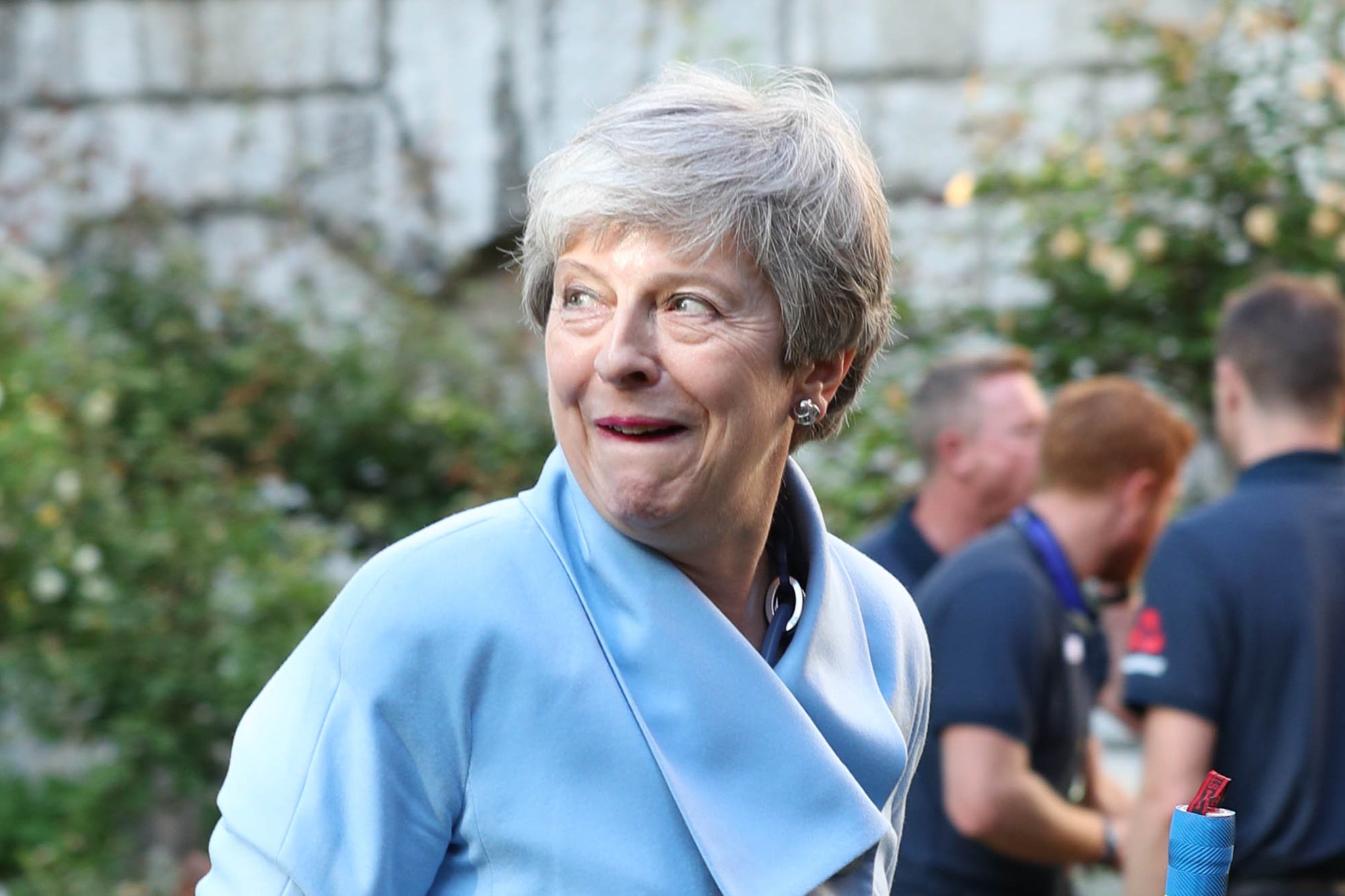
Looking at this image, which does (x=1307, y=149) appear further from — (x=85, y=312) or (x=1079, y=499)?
(x=85, y=312)

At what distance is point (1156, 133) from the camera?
16.6 ft

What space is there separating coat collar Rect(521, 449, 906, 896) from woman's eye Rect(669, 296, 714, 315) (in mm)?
207

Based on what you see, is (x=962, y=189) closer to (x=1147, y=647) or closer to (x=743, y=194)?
(x=1147, y=647)

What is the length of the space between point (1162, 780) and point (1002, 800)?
299 mm

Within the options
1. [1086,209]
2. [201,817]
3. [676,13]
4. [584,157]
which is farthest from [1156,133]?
[584,157]

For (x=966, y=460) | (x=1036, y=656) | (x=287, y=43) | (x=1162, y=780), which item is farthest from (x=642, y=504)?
(x=287, y=43)

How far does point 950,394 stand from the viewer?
4.01 metres

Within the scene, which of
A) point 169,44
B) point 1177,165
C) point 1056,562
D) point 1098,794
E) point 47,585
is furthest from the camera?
point 169,44

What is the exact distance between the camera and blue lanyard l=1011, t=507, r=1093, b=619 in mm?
3396

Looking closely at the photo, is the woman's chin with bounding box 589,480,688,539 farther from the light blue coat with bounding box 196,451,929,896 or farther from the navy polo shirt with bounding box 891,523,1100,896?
the navy polo shirt with bounding box 891,523,1100,896

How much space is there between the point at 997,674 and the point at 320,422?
9.85 feet

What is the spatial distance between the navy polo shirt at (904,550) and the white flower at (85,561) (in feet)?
6.63

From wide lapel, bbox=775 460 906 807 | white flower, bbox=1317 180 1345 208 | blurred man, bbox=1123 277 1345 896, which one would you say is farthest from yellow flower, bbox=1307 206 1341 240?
wide lapel, bbox=775 460 906 807

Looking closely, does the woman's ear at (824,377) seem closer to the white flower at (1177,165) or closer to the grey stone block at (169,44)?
the white flower at (1177,165)
